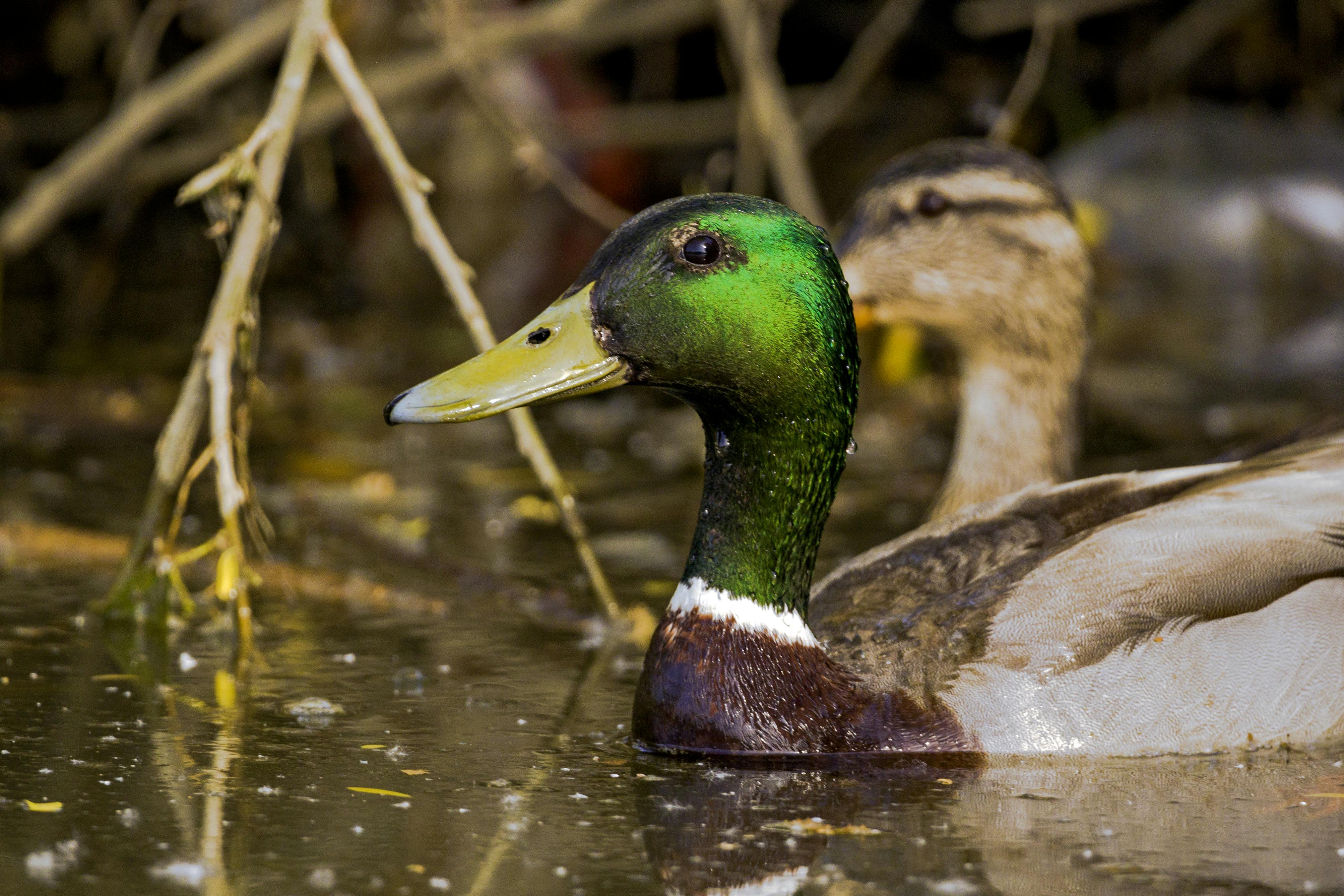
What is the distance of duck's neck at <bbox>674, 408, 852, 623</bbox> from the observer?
3828mm

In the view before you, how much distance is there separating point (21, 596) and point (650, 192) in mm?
9050

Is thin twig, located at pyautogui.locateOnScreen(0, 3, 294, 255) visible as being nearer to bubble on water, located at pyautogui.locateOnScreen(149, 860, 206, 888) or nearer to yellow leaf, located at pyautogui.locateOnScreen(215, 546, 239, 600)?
yellow leaf, located at pyautogui.locateOnScreen(215, 546, 239, 600)

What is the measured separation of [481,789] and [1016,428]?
246cm

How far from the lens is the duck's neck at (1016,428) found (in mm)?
5434

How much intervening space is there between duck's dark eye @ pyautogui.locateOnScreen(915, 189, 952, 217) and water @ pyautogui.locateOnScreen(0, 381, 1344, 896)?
1319 millimetres

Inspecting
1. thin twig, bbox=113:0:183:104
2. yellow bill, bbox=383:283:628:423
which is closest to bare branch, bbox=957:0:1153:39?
thin twig, bbox=113:0:183:104

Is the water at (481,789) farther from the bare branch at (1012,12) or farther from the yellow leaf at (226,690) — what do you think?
the bare branch at (1012,12)

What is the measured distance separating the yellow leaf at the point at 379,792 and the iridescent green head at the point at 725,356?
66 cm

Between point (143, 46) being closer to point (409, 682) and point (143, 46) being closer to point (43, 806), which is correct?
point (409, 682)

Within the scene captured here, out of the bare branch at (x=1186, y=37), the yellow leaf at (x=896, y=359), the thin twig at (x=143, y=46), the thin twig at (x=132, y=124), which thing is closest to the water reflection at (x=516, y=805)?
the thin twig at (x=143, y=46)

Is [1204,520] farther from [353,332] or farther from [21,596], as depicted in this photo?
[353,332]

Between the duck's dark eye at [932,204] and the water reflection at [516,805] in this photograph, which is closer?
the water reflection at [516,805]

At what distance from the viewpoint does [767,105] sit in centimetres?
769

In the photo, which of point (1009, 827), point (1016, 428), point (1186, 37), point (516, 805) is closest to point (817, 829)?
point (1009, 827)
